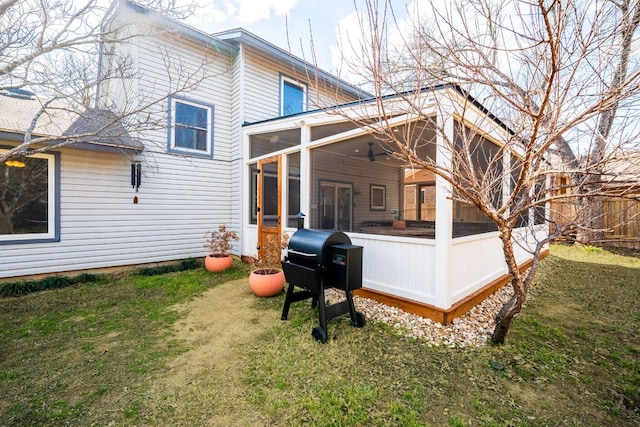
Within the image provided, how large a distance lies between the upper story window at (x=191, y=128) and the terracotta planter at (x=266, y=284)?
3859mm

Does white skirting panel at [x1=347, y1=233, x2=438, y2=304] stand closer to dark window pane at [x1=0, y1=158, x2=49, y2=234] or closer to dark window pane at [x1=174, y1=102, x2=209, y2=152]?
dark window pane at [x1=174, y1=102, x2=209, y2=152]

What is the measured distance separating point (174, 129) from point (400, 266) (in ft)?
18.7

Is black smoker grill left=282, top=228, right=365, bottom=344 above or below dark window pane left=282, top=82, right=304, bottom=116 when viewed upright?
below

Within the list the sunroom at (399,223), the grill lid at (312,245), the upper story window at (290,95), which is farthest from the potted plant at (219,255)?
the upper story window at (290,95)

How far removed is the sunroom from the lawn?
2.38 ft

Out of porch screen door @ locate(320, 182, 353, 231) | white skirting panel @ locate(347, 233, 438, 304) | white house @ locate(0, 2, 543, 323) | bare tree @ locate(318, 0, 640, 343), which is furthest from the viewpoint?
porch screen door @ locate(320, 182, 353, 231)

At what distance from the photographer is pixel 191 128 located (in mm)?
6703

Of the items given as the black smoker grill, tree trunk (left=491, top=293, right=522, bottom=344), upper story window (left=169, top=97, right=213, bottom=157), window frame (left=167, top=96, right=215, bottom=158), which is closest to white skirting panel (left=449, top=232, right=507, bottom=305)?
tree trunk (left=491, top=293, right=522, bottom=344)

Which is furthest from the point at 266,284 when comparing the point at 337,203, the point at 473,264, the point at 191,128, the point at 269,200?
the point at 337,203

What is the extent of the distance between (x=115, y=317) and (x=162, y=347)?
1.33 metres

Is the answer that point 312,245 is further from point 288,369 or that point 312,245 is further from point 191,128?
point 191,128

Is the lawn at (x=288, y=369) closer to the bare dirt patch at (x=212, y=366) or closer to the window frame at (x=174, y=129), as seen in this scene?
the bare dirt patch at (x=212, y=366)

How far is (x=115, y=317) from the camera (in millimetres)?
3826

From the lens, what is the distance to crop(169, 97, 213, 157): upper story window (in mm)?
6469
